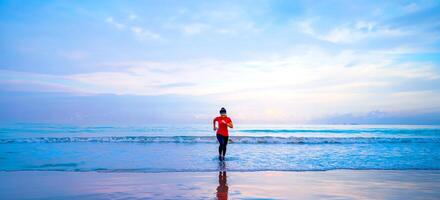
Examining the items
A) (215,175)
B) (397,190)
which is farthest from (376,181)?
(215,175)

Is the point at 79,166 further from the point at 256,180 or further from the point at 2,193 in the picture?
the point at 256,180

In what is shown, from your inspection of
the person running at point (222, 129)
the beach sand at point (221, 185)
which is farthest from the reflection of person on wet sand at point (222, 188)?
the person running at point (222, 129)

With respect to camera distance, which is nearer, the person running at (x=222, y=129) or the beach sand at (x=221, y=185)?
the beach sand at (x=221, y=185)

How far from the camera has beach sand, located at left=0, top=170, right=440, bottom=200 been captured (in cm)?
616

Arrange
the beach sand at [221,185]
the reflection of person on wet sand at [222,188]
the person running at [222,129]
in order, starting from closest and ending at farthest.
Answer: the reflection of person on wet sand at [222,188]
the beach sand at [221,185]
the person running at [222,129]

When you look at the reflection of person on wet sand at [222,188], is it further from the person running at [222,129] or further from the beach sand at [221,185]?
the person running at [222,129]

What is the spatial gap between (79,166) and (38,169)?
115 centimetres

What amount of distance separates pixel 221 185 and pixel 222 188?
37 cm

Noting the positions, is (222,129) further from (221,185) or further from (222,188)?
(222,188)

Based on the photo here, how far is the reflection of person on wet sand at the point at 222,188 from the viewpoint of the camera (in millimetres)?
6006

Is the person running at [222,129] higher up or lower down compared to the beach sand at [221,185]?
higher up

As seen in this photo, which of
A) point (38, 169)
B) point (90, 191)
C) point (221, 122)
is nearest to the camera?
point (90, 191)

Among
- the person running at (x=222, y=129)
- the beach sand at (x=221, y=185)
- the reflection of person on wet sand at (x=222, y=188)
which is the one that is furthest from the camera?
the person running at (x=222, y=129)

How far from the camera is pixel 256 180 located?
7.88 metres
